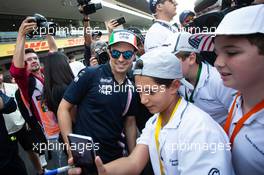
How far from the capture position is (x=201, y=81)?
1.77 m

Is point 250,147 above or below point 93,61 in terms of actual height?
below

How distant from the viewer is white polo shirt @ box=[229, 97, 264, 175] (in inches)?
43.4

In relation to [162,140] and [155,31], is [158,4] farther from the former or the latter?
[162,140]

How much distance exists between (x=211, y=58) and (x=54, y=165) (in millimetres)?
3054

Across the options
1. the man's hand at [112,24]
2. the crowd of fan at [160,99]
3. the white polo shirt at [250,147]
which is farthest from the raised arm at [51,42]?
the white polo shirt at [250,147]

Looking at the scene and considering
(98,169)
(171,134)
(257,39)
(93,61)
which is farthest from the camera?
(93,61)

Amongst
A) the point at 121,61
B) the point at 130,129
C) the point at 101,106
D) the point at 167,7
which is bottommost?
the point at 130,129

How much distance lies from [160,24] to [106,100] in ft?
5.01

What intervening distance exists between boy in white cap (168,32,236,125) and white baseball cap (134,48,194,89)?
0.40 m

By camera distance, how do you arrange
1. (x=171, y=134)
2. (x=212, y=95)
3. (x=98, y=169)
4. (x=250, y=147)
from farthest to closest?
(x=212, y=95), (x=98, y=169), (x=171, y=134), (x=250, y=147)

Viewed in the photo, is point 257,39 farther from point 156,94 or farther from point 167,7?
point 167,7

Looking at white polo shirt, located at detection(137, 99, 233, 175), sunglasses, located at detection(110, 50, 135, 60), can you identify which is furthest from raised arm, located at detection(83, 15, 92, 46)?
white polo shirt, located at detection(137, 99, 233, 175)

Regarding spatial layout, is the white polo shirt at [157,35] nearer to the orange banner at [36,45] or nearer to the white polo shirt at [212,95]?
the white polo shirt at [212,95]

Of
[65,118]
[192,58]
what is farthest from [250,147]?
[65,118]
